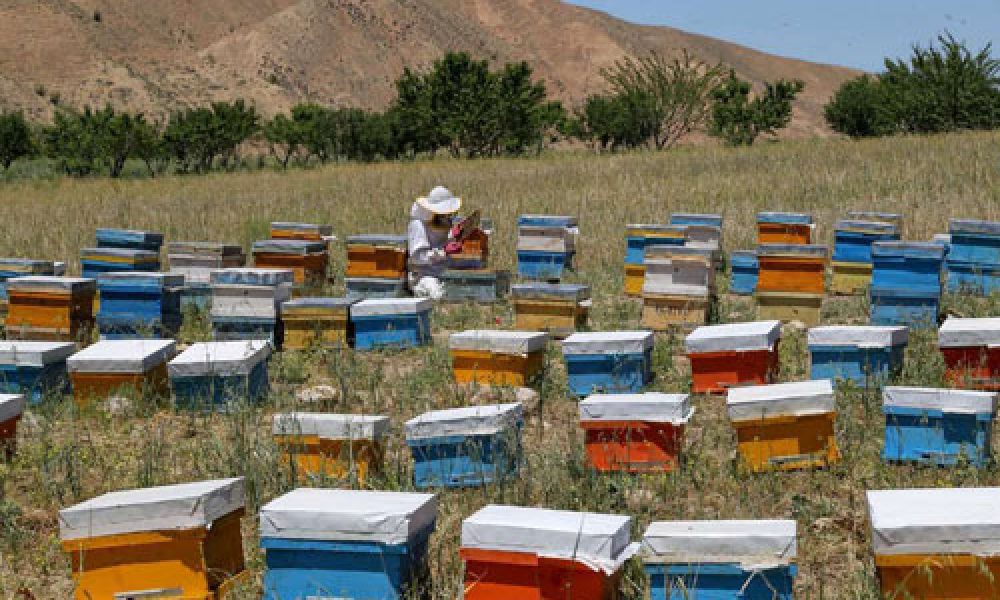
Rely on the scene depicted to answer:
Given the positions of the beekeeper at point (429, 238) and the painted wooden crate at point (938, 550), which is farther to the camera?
the beekeeper at point (429, 238)

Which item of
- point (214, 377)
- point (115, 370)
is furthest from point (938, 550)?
point (115, 370)

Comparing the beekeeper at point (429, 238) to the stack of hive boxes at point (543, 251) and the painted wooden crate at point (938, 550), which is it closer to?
the stack of hive boxes at point (543, 251)

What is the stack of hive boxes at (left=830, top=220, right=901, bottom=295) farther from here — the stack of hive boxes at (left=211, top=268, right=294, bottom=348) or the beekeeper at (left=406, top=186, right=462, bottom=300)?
the stack of hive boxes at (left=211, top=268, right=294, bottom=348)

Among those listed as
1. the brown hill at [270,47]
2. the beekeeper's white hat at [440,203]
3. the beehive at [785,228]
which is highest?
the brown hill at [270,47]

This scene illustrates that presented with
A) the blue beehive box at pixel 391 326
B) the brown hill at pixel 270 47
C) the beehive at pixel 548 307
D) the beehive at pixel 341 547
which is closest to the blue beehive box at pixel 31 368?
the blue beehive box at pixel 391 326

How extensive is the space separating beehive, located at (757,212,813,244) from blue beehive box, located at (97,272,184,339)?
5428 mm

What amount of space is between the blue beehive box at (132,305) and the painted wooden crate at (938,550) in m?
6.04

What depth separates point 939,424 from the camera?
475cm

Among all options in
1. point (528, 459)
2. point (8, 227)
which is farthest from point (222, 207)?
point (528, 459)

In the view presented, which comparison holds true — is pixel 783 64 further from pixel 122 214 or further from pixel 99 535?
pixel 99 535

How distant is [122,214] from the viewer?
1634 cm

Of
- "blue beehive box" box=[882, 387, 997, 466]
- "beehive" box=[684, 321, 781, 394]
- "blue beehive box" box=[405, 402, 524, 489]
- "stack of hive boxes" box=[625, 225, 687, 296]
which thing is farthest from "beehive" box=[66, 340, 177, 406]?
"stack of hive boxes" box=[625, 225, 687, 296]

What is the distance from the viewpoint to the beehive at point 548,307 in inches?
316

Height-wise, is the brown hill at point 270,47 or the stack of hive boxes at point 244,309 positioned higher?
the brown hill at point 270,47
